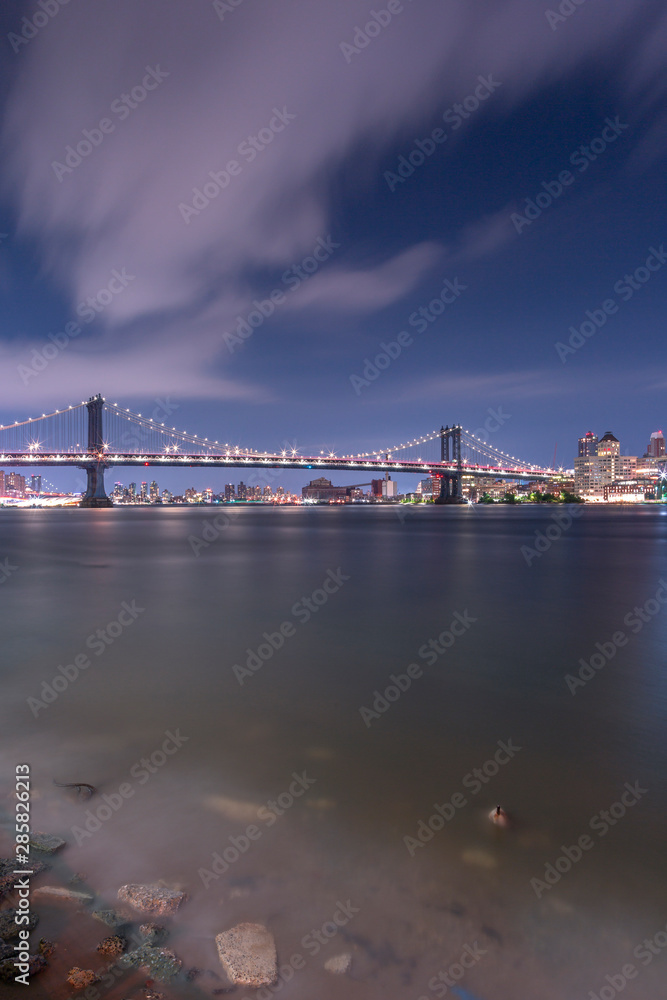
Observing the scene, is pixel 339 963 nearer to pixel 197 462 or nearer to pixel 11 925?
pixel 11 925

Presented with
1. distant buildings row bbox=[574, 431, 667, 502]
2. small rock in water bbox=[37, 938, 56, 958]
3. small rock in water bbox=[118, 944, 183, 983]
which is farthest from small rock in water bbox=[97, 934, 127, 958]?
distant buildings row bbox=[574, 431, 667, 502]

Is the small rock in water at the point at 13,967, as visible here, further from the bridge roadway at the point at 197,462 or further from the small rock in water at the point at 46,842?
the bridge roadway at the point at 197,462

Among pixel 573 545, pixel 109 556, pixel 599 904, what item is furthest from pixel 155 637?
pixel 573 545

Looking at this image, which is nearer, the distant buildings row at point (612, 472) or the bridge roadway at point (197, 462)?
the bridge roadway at point (197, 462)

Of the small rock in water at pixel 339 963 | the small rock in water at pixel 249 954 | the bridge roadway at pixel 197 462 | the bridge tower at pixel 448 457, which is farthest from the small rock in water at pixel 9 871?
the bridge tower at pixel 448 457

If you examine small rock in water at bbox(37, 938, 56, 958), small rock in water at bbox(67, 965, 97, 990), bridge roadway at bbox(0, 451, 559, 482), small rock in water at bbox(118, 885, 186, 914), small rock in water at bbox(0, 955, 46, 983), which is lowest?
small rock in water at bbox(118, 885, 186, 914)

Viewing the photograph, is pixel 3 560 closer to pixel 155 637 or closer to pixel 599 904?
pixel 155 637

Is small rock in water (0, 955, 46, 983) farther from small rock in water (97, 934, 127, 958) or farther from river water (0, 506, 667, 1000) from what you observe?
small rock in water (97, 934, 127, 958)
